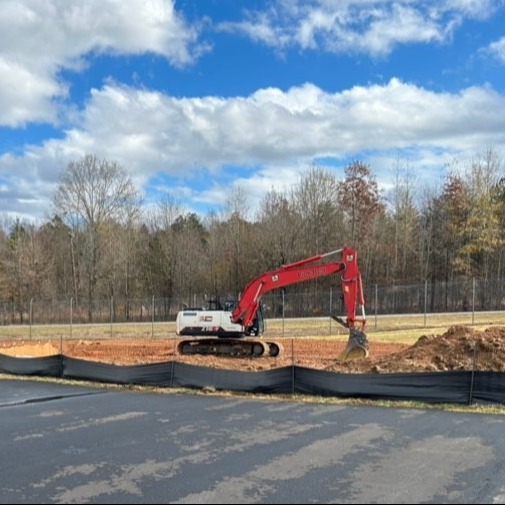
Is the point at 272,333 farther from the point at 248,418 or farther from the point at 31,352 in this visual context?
the point at 248,418

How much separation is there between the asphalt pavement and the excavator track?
873 centimetres

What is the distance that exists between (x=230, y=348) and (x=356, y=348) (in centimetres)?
567

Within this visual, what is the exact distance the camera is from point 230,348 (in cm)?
2181

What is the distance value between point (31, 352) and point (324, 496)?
766 inches

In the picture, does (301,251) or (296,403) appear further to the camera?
(301,251)

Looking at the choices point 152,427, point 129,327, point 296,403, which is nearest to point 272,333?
point 129,327

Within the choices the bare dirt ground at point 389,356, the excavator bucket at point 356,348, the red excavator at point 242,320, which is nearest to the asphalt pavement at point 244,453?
the bare dirt ground at point 389,356

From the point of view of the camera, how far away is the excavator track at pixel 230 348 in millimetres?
21406

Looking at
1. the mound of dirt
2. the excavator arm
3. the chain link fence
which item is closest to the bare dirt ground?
the mound of dirt

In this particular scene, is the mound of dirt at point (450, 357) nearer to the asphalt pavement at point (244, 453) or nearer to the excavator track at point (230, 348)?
the asphalt pavement at point (244, 453)

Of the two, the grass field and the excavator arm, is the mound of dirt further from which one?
the grass field

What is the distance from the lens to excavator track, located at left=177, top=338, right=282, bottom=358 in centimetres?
2141

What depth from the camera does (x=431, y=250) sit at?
2330 inches

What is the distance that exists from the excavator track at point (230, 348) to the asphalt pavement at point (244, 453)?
873cm
